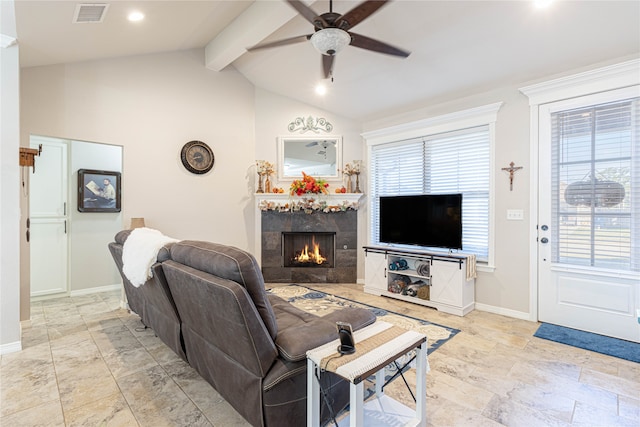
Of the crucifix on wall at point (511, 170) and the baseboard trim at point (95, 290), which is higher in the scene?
the crucifix on wall at point (511, 170)

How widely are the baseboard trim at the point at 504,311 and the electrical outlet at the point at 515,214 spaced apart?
3.61 feet

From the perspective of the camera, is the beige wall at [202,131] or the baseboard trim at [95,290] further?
the baseboard trim at [95,290]

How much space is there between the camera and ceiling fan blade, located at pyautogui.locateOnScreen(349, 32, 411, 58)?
255 centimetres

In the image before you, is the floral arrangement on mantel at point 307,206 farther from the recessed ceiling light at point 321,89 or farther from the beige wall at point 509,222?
the beige wall at point 509,222

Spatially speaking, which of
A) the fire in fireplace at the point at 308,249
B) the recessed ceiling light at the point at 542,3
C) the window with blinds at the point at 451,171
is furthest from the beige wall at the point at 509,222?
the fire in fireplace at the point at 308,249

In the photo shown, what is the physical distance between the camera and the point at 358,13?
7.33ft

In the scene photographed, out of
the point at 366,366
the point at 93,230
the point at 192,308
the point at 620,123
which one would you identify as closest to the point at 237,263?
the point at 192,308

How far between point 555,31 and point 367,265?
3.45 meters

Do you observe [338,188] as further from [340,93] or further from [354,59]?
[354,59]

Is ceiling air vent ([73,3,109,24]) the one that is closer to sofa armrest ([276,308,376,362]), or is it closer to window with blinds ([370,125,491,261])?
sofa armrest ([276,308,376,362])

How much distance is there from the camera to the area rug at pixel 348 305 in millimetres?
3099

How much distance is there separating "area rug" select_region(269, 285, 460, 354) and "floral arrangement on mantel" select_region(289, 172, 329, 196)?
5.19 feet

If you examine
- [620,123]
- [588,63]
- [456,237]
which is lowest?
[456,237]

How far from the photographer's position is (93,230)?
184 inches
